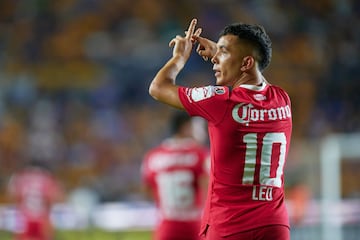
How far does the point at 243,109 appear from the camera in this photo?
394 cm

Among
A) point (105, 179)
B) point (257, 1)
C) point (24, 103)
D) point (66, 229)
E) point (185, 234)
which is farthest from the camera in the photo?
point (257, 1)

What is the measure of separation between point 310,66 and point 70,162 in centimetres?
420

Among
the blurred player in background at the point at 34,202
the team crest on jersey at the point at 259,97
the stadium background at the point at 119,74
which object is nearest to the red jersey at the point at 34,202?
the blurred player in background at the point at 34,202

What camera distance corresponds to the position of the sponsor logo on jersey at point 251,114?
3.93m

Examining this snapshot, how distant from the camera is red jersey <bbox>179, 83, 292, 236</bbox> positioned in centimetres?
393

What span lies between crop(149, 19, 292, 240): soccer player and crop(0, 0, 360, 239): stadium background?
312 inches

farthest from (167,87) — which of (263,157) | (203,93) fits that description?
(263,157)

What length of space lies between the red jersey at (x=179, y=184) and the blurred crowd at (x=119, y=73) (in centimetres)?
580

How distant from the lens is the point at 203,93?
3.93 m

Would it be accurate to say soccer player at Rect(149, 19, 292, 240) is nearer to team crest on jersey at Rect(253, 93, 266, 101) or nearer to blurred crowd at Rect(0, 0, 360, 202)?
team crest on jersey at Rect(253, 93, 266, 101)

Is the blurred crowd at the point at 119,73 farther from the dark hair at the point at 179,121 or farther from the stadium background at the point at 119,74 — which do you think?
the dark hair at the point at 179,121

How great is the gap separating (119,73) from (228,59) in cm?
1011

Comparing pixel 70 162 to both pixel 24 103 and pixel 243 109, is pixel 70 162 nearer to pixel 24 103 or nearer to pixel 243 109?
pixel 24 103

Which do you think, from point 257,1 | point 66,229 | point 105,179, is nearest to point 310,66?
point 257,1
